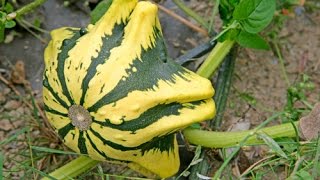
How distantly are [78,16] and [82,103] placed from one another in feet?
2.79

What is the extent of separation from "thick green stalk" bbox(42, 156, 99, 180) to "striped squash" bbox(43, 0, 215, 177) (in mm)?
110

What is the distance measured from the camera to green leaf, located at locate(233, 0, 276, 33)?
1915 millimetres

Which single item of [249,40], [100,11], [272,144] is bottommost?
[272,144]

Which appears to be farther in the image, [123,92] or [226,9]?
[226,9]

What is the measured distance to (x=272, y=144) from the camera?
1.67m

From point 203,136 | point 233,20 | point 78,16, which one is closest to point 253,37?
point 233,20

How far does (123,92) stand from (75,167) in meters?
0.33

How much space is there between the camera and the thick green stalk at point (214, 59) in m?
2.02

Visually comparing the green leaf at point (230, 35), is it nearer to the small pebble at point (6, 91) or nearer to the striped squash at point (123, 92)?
the striped squash at point (123, 92)

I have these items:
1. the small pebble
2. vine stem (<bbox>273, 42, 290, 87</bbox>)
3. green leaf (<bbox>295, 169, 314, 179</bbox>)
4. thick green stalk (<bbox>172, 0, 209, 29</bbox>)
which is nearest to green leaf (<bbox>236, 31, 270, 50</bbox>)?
thick green stalk (<bbox>172, 0, 209, 29</bbox>)

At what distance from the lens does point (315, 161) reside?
1.65m

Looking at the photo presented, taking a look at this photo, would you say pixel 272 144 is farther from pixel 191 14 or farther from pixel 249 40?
pixel 191 14

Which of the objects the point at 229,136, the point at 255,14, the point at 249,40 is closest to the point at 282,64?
the point at 249,40

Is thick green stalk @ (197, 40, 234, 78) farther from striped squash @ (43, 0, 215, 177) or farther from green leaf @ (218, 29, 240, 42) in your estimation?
striped squash @ (43, 0, 215, 177)
